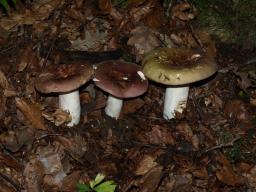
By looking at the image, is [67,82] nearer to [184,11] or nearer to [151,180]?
[151,180]

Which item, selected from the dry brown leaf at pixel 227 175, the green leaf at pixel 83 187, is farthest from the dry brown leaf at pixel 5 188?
the dry brown leaf at pixel 227 175

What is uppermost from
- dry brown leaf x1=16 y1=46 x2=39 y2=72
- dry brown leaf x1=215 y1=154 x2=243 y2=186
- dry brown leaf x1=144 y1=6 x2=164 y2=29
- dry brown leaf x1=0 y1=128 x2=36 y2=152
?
dry brown leaf x1=144 y1=6 x2=164 y2=29

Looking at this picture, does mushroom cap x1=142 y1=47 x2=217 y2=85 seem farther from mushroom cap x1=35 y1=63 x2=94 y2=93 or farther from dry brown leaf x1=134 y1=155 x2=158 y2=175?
dry brown leaf x1=134 y1=155 x2=158 y2=175

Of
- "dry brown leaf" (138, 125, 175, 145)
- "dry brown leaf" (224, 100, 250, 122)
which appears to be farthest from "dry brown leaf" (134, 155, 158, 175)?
"dry brown leaf" (224, 100, 250, 122)

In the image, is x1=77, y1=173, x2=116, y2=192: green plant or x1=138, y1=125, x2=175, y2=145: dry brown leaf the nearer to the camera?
x1=77, y1=173, x2=116, y2=192: green plant

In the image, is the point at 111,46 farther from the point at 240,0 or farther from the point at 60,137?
the point at 240,0

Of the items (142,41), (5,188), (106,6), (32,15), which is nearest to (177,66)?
(142,41)
